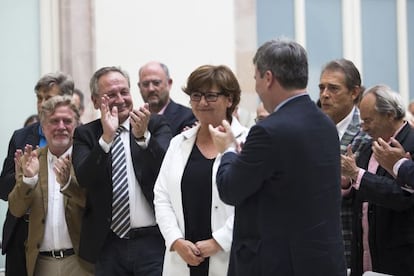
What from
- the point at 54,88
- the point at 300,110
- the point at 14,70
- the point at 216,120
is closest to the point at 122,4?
the point at 14,70

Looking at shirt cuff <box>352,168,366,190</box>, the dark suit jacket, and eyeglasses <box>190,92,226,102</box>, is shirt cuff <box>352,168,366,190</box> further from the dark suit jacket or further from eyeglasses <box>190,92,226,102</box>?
the dark suit jacket

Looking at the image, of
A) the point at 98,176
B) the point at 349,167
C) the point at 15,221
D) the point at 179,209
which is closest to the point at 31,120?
the point at 15,221

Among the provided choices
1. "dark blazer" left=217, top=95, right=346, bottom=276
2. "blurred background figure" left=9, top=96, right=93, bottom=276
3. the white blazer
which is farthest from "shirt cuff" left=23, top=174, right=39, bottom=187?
"dark blazer" left=217, top=95, right=346, bottom=276

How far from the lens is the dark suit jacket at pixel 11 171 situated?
4.74 m

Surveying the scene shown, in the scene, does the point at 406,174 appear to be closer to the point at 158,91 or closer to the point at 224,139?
the point at 224,139

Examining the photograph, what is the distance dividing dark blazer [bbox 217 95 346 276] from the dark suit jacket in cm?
198

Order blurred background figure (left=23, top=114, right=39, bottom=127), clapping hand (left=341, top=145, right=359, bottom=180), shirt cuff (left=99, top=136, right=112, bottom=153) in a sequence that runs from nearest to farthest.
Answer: clapping hand (left=341, top=145, right=359, bottom=180)
shirt cuff (left=99, top=136, right=112, bottom=153)
blurred background figure (left=23, top=114, right=39, bottom=127)

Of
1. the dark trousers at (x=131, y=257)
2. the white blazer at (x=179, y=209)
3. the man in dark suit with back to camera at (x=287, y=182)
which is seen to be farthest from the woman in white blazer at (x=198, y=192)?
the man in dark suit with back to camera at (x=287, y=182)

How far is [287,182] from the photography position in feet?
10.4

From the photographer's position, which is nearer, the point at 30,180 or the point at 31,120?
the point at 30,180

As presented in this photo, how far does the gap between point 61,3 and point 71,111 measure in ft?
9.08

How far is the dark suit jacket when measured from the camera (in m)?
4.74

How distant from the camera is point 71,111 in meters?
4.71

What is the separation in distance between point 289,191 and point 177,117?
2481 mm
